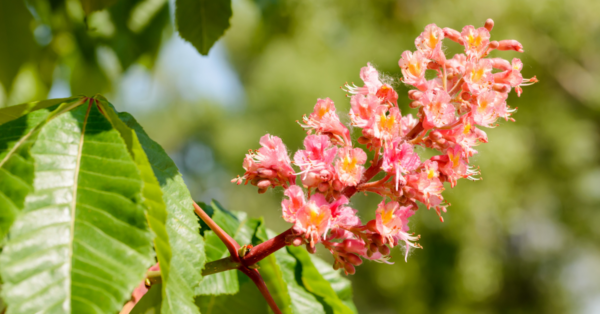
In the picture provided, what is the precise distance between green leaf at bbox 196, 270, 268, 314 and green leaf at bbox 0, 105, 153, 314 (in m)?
0.56

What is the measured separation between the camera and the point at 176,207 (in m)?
0.78

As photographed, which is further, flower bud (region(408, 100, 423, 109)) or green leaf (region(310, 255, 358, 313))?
green leaf (region(310, 255, 358, 313))

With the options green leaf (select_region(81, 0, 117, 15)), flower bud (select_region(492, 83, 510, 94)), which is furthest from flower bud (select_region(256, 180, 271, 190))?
green leaf (select_region(81, 0, 117, 15))

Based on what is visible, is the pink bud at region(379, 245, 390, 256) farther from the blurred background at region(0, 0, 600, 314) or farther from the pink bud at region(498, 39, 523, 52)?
the blurred background at region(0, 0, 600, 314)

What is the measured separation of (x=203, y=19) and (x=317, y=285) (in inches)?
29.9

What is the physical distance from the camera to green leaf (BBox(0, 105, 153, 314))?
0.55 m

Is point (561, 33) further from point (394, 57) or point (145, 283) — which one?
point (145, 283)

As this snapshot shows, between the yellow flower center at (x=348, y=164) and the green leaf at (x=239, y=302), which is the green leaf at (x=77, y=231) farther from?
the green leaf at (x=239, y=302)

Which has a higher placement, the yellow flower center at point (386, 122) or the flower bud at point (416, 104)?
the flower bud at point (416, 104)

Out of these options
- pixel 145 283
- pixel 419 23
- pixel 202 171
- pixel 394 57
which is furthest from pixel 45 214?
pixel 202 171

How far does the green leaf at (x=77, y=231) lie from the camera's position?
0.55 meters

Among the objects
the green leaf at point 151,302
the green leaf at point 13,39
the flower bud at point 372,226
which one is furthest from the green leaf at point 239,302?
the green leaf at point 13,39

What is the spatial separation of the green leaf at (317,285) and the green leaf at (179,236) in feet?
1.54

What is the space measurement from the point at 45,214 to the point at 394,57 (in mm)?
8171
